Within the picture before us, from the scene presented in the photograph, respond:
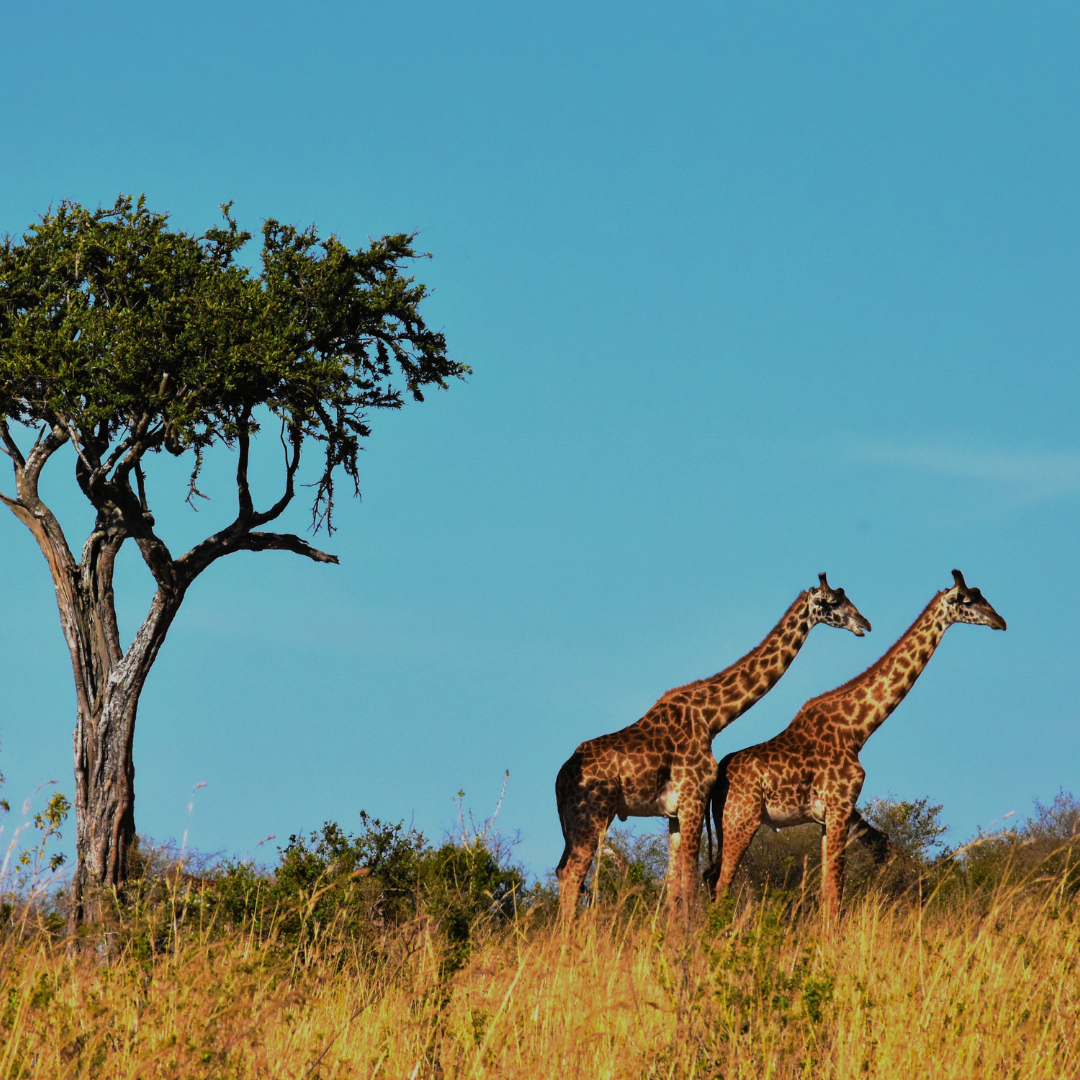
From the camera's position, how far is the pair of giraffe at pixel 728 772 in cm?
1552

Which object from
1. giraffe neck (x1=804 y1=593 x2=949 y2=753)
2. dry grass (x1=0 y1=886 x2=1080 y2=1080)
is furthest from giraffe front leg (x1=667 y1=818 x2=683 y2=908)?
dry grass (x1=0 y1=886 x2=1080 y2=1080)

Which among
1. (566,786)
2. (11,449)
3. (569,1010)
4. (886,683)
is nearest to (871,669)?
(886,683)

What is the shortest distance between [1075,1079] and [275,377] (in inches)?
673

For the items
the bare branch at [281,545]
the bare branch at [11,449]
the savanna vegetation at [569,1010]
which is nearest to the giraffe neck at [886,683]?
the savanna vegetation at [569,1010]

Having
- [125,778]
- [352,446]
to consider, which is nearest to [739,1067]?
[125,778]

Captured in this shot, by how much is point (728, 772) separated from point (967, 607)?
4102 millimetres

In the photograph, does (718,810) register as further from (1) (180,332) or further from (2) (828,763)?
(1) (180,332)

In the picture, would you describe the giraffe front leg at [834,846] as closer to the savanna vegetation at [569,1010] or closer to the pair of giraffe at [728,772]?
the pair of giraffe at [728,772]

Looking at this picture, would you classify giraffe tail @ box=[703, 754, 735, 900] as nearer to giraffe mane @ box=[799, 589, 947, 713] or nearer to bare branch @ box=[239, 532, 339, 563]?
giraffe mane @ box=[799, 589, 947, 713]

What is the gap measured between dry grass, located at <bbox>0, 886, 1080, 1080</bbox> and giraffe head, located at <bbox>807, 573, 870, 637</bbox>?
7232 millimetres

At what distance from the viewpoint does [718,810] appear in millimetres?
15984

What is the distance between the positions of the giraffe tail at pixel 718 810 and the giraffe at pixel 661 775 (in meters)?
0.30

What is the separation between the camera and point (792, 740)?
632 inches

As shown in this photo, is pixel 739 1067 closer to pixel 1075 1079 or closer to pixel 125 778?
pixel 1075 1079
